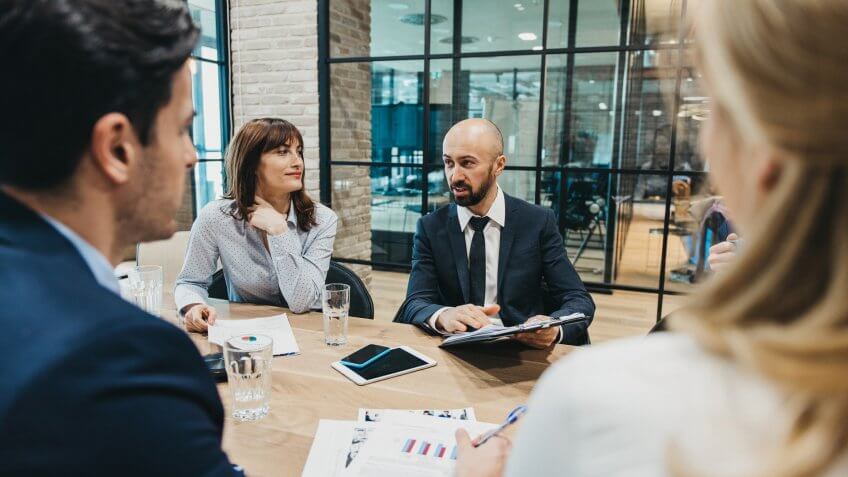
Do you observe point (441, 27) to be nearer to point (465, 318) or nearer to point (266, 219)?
point (266, 219)

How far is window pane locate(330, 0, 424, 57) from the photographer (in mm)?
4262

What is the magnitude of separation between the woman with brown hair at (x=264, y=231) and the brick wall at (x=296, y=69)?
71.8 inches

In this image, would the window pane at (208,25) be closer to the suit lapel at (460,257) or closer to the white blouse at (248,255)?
the white blouse at (248,255)

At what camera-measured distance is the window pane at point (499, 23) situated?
4164mm

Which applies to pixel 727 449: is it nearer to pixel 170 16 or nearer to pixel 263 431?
pixel 170 16

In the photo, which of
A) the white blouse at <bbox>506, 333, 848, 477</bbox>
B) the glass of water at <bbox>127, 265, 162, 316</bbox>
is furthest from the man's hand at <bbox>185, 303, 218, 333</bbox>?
the white blouse at <bbox>506, 333, 848, 477</bbox>

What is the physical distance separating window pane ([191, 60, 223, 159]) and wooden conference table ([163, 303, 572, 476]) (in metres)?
3.09

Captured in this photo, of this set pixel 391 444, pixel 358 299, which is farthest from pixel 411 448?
pixel 358 299

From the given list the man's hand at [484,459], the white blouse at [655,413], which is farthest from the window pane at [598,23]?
the white blouse at [655,413]

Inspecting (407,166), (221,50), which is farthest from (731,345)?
(221,50)

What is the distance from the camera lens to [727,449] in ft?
1.39

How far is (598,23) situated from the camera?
4113mm

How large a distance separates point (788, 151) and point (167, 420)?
62cm

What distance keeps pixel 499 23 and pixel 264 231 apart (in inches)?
111
